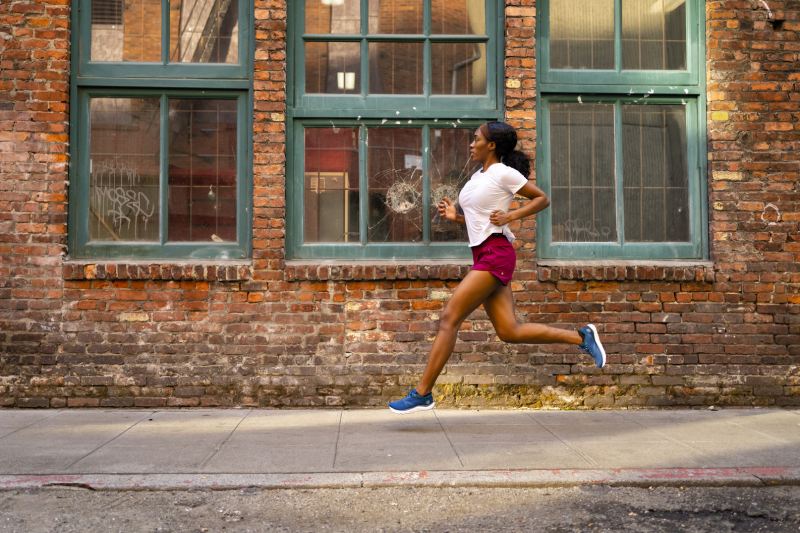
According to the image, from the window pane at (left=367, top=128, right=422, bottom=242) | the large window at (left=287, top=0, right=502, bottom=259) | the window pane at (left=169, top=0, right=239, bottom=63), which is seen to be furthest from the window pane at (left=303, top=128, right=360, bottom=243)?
the window pane at (left=169, top=0, right=239, bottom=63)

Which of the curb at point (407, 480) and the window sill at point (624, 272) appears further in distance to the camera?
the window sill at point (624, 272)

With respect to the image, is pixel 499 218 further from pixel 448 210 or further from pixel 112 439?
pixel 112 439

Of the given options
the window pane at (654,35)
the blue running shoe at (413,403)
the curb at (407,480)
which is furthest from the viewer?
the window pane at (654,35)

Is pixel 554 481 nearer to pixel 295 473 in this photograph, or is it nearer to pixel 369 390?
pixel 295 473

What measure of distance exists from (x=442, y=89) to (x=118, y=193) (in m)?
2.91

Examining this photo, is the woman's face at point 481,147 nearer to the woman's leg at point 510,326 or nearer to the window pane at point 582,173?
the woman's leg at point 510,326

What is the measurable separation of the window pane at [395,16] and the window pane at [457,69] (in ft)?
0.86

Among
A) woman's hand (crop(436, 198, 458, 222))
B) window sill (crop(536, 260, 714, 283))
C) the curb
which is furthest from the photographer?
window sill (crop(536, 260, 714, 283))

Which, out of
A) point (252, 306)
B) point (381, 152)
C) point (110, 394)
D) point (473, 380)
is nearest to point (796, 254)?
point (473, 380)

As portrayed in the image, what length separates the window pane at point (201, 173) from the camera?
7.09 metres

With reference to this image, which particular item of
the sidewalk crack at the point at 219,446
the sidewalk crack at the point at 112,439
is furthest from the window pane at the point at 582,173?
the sidewalk crack at the point at 112,439

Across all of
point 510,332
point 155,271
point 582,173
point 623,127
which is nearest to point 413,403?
point 510,332

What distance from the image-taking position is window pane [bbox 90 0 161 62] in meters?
7.10

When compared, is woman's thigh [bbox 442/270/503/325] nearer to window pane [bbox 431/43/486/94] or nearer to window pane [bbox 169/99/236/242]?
window pane [bbox 431/43/486/94]
